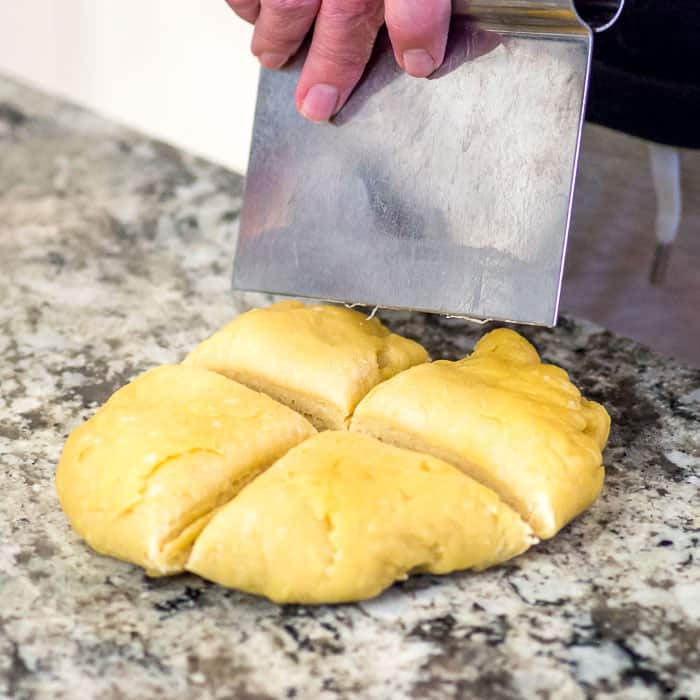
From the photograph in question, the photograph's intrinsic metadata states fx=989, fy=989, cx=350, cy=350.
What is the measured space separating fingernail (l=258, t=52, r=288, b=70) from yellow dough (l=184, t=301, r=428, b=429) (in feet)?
1.19

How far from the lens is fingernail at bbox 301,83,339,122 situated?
137 cm

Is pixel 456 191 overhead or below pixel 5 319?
overhead

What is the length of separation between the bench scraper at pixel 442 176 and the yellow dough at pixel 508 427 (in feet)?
0.34

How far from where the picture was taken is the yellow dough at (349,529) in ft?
3.54

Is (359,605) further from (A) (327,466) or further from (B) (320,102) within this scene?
(B) (320,102)

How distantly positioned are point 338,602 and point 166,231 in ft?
3.75

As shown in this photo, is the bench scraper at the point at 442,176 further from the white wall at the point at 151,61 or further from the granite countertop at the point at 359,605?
the white wall at the point at 151,61

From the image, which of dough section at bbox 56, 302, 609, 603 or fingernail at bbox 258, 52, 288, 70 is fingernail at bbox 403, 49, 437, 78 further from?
dough section at bbox 56, 302, 609, 603

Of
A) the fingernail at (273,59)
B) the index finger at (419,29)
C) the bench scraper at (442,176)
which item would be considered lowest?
the bench scraper at (442,176)

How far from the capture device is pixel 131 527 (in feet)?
3.68

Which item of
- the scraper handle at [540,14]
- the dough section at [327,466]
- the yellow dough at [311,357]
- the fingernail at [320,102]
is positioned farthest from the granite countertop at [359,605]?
the scraper handle at [540,14]

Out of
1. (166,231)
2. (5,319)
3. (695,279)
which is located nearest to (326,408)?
(5,319)

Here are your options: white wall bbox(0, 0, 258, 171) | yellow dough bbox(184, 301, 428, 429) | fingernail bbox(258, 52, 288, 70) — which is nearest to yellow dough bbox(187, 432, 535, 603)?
yellow dough bbox(184, 301, 428, 429)

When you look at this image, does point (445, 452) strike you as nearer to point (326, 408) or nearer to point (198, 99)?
point (326, 408)
